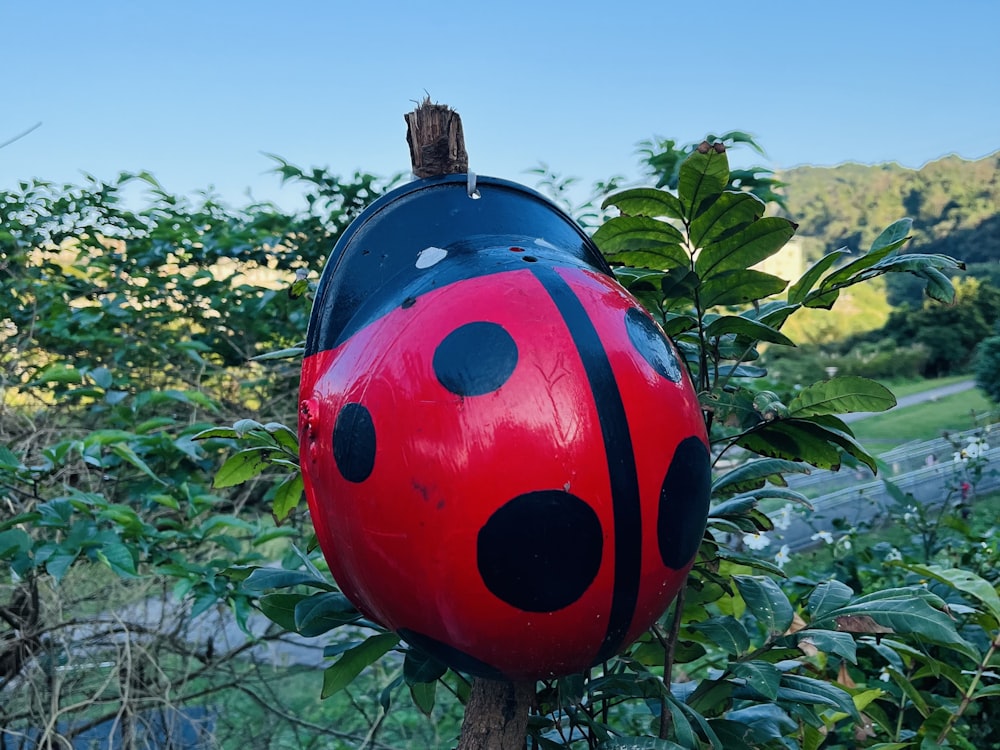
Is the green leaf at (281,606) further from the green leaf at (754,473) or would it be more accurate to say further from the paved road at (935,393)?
the paved road at (935,393)

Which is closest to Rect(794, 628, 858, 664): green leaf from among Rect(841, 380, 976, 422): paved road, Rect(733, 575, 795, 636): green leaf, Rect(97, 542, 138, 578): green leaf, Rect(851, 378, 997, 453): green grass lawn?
Rect(733, 575, 795, 636): green leaf

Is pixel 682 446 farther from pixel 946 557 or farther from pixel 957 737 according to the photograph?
pixel 946 557

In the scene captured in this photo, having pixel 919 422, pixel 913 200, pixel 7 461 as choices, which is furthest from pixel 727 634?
pixel 913 200

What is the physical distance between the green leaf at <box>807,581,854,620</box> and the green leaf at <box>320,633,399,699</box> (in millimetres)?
580

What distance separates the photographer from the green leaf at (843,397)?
898 mm

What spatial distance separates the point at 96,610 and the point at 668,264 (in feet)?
7.32

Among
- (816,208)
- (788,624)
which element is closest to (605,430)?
(788,624)

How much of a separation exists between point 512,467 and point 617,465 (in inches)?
3.7

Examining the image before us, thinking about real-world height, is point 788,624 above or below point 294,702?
above

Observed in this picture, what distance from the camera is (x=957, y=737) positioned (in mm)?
1623

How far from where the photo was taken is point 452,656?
2.46ft

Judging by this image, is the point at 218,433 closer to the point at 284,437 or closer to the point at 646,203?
the point at 284,437

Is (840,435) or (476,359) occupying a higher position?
(476,359)

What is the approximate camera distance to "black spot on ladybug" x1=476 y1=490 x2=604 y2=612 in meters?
0.67
